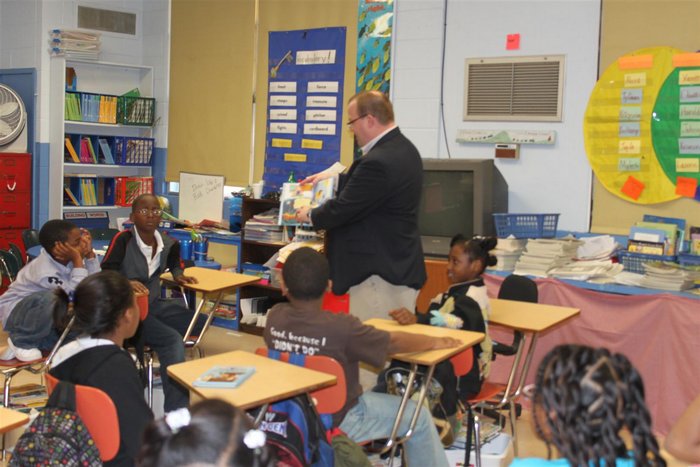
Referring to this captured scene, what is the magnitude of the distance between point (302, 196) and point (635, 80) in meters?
2.27

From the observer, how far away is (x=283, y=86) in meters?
6.91

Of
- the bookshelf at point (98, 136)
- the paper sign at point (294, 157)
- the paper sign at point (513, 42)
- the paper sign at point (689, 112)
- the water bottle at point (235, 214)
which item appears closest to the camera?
the paper sign at point (689, 112)

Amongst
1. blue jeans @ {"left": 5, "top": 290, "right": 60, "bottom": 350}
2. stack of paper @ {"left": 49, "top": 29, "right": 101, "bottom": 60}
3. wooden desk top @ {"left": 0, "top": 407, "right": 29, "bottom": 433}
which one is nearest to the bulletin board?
blue jeans @ {"left": 5, "top": 290, "right": 60, "bottom": 350}

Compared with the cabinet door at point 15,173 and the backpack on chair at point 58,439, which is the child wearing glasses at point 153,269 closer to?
the backpack on chair at point 58,439

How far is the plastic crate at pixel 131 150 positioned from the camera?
782 cm

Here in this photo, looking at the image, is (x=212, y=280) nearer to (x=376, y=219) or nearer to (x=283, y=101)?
(x=376, y=219)

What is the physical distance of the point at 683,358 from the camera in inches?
168

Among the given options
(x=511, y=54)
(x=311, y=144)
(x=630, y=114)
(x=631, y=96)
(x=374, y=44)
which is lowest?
(x=311, y=144)

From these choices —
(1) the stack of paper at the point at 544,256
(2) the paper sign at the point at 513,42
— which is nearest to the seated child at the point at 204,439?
(1) the stack of paper at the point at 544,256

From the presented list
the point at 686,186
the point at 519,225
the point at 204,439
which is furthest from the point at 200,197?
the point at 204,439

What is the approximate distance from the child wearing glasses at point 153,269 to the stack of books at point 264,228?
1.71 metres

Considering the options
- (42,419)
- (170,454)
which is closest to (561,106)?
(42,419)

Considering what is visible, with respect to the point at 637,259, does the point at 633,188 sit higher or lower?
higher

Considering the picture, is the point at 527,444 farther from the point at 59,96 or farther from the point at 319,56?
the point at 59,96
